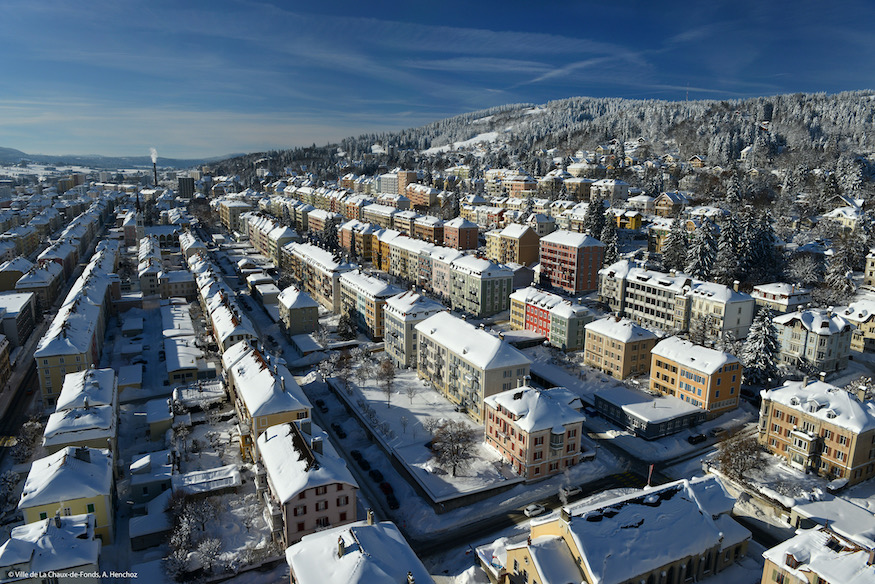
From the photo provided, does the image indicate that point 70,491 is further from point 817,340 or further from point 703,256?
point 703,256

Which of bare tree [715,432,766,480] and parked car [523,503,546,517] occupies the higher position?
bare tree [715,432,766,480]

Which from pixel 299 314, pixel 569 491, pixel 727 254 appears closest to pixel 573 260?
pixel 727 254

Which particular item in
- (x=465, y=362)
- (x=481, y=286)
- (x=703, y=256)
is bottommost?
(x=465, y=362)

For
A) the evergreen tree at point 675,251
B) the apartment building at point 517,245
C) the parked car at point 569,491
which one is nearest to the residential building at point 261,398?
the parked car at point 569,491

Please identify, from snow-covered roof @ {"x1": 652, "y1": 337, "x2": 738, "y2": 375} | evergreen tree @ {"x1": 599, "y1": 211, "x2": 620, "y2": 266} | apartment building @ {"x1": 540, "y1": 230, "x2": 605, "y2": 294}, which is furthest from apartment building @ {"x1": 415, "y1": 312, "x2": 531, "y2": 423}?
evergreen tree @ {"x1": 599, "y1": 211, "x2": 620, "y2": 266}

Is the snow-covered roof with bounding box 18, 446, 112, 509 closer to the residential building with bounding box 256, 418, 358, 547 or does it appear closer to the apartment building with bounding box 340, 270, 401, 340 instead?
the residential building with bounding box 256, 418, 358, 547

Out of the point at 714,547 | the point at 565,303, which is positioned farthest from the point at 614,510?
Result: the point at 565,303

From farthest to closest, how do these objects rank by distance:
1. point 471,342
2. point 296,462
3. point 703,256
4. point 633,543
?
1. point 703,256
2. point 471,342
3. point 296,462
4. point 633,543
